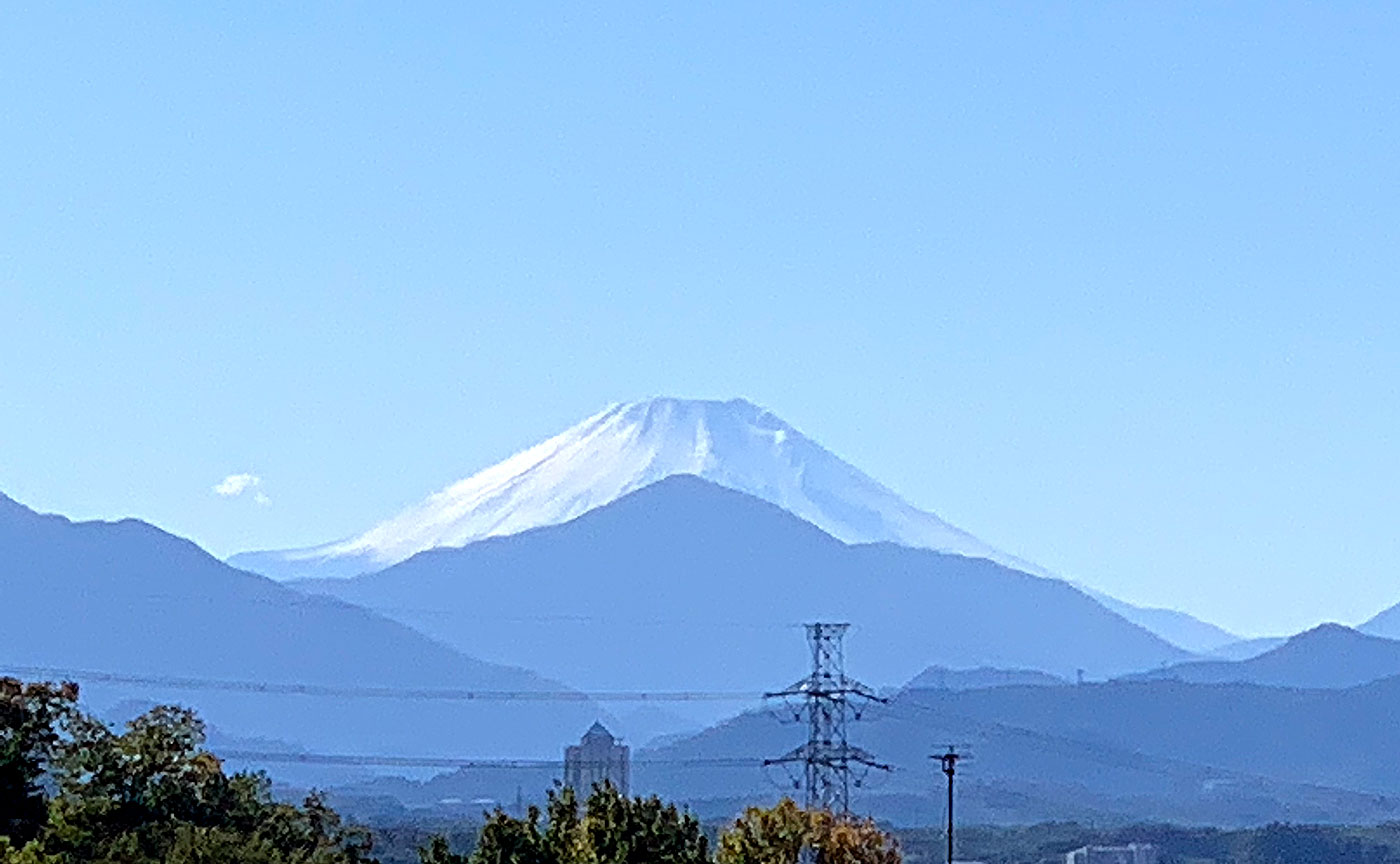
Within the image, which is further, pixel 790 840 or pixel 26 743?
pixel 26 743

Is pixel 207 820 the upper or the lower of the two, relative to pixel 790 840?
upper

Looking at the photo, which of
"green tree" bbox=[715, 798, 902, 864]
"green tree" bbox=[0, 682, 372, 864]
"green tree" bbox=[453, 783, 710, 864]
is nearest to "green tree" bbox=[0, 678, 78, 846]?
"green tree" bbox=[0, 682, 372, 864]

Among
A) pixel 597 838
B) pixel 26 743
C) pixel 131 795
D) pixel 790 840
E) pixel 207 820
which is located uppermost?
pixel 26 743

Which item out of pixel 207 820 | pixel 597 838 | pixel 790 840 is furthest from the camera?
pixel 207 820

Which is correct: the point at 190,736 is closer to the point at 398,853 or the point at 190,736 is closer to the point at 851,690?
the point at 851,690

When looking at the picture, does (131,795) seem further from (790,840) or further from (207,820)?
(790,840)

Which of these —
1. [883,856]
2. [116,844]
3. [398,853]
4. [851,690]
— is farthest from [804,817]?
[398,853]

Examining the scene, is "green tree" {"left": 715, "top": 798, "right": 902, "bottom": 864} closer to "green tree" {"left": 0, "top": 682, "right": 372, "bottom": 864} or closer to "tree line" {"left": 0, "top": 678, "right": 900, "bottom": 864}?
"tree line" {"left": 0, "top": 678, "right": 900, "bottom": 864}

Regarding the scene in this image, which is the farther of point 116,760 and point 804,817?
point 116,760

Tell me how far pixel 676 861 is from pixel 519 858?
123 inches

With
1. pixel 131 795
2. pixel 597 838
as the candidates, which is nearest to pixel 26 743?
pixel 131 795

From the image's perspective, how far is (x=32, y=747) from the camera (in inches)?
2248

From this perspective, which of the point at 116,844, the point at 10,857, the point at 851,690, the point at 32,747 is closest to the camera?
the point at 10,857

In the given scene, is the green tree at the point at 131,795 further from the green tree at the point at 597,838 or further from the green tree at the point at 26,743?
the green tree at the point at 597,838
